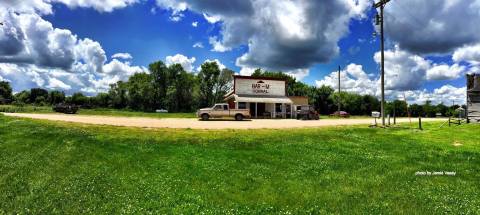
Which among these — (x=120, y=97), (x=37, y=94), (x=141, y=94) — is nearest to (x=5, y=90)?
(x=37, y=94)

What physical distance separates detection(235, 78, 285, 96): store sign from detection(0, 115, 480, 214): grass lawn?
120 ft

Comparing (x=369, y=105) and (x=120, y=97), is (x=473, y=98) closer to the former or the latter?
(x=369, y=105)

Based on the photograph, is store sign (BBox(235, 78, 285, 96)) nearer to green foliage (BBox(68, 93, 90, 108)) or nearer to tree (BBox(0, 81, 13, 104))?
green foliage (BBox(68, 93, 90, 108))

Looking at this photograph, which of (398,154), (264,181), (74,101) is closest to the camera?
(264,181)

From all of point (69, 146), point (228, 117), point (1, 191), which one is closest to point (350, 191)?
point (1, 191)

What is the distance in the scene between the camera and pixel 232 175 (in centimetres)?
1398

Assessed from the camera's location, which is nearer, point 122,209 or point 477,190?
point 122,209

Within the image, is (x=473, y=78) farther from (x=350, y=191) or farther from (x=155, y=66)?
(x=155, y=66)

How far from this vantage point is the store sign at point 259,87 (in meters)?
58.9

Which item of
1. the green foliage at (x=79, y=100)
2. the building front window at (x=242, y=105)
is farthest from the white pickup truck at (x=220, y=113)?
the green foliage at (x=79, y=100)

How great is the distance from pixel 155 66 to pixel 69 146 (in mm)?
93248

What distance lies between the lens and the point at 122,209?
36.2ft

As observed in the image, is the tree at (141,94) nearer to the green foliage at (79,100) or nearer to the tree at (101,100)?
the tree at (101,100)

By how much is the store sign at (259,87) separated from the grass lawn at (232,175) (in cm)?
3672
